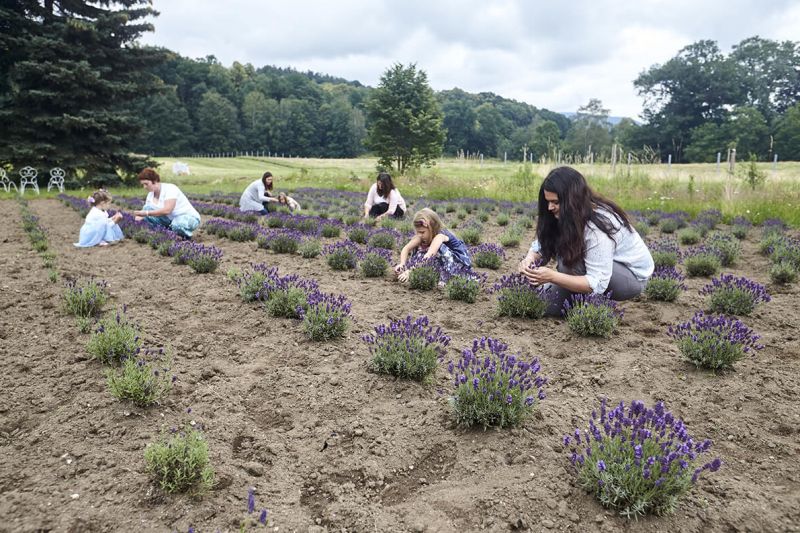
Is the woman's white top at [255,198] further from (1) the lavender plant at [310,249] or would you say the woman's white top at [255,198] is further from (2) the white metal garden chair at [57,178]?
(2) the white metal garden chair at [57,178]

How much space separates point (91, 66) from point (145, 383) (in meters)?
26.4

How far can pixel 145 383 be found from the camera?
3.04 meters

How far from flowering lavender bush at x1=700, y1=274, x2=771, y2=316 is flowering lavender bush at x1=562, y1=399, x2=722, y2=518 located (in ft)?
10.2

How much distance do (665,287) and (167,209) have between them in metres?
8.19

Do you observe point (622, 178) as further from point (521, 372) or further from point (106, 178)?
point (106, 178)

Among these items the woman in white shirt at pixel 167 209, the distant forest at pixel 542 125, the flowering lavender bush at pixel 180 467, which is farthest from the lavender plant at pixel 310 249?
the distant forest at pixel 542 125

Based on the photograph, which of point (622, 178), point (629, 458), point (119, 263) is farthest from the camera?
point (622, 178)

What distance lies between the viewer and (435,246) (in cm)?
573

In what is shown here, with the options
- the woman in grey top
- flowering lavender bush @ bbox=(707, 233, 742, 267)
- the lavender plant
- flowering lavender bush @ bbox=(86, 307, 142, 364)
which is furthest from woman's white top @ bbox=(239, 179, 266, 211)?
flowering lavender bush @ bbox=(707, 233, 742, 267)

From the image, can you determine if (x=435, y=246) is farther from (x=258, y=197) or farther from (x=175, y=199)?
(x=258, y=197)

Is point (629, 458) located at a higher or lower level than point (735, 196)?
lower

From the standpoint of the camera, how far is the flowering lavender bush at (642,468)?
6.89 ft

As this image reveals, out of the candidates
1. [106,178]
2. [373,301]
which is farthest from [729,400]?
[106,178]

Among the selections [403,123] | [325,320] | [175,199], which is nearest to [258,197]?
[175,199]
